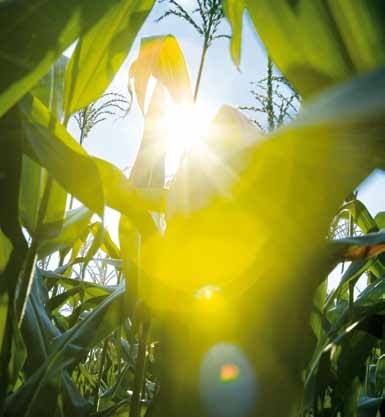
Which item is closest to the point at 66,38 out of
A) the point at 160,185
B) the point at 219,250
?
the point at 219,250

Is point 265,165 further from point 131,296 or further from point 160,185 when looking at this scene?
point 160,185

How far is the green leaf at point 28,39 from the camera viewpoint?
13.8 inches

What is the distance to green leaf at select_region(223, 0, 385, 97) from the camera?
333 mm

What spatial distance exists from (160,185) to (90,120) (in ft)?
5.73

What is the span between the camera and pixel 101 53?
54cm

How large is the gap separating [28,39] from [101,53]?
187mm

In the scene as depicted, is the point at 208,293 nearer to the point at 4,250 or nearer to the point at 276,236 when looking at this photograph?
the point at 276,236

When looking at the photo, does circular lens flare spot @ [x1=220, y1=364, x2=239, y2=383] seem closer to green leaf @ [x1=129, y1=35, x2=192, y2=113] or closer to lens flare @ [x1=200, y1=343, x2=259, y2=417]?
lens flare @ [x1=200, y1=343, x2=259, y2=417]

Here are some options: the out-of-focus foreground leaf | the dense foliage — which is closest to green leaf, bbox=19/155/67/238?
the dense foliage

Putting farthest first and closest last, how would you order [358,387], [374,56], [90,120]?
[90,120] < [358,387] < [374,56]

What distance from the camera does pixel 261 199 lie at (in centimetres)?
36

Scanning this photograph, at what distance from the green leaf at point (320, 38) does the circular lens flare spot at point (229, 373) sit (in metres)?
0.21

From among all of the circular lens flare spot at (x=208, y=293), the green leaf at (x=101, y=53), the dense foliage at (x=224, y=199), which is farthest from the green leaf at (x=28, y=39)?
the circular lens flare spot at (x=208, y=293)

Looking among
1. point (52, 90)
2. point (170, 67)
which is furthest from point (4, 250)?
point (170, 67)
